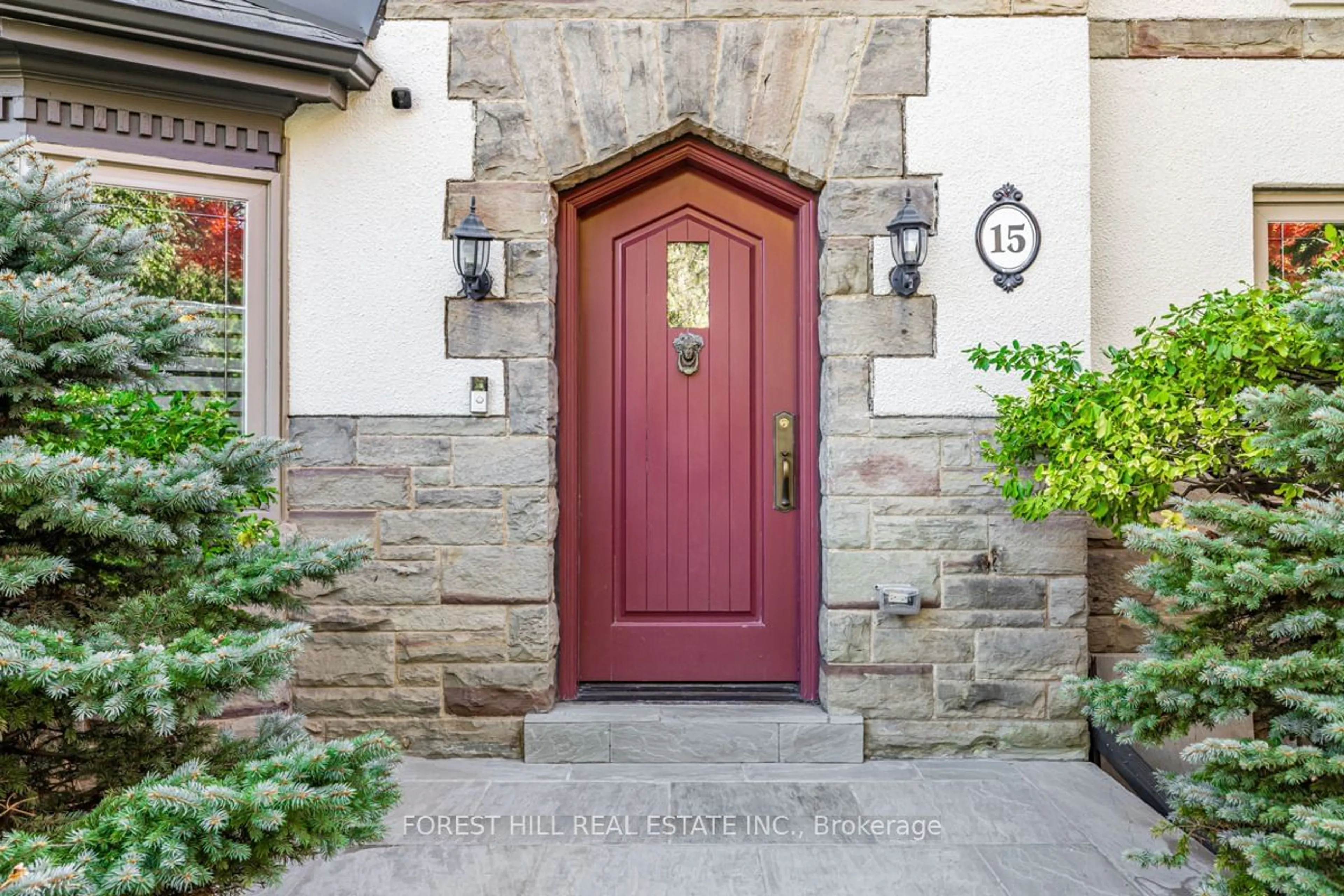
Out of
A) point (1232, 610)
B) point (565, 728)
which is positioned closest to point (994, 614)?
point (1232, 610)

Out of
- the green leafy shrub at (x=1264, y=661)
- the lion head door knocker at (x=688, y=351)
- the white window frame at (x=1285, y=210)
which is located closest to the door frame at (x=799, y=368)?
the lion head door knocker at (x=688, y=351)

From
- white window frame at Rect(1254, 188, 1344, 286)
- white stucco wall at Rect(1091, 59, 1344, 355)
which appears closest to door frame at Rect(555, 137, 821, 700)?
white stucco wall at Rect(1091, 59, 1344, 355)

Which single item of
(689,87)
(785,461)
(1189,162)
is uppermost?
(689,87)

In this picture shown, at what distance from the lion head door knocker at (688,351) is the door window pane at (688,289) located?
0.21 feet

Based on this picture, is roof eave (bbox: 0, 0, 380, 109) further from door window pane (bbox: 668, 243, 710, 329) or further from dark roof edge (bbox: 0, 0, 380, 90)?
door window pane (bbox: 668, 243, 710, 329)

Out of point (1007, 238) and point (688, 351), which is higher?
point (1007, 238)

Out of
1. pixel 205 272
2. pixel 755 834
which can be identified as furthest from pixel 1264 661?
pixel 205 272

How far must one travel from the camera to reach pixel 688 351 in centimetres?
355

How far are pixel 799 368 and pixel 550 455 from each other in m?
→ 1.13

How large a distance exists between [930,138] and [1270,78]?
1632mm

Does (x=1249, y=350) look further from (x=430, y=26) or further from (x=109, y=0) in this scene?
(x=109, y=0)

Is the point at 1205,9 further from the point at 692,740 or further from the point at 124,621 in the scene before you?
the point at 124,621

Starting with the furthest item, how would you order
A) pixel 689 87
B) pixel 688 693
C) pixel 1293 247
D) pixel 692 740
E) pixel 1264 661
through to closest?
1. pixel 1293 247
2. pixel 688 693
3. pixel 689 87
4. pixel 692 740
5. pixel 1264 661

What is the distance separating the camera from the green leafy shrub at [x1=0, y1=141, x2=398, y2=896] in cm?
149
